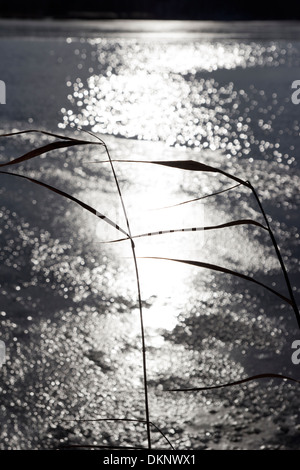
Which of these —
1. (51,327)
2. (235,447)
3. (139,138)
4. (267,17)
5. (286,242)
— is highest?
(267,17)

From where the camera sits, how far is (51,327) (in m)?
3.38

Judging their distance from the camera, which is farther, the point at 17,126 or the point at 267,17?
the point at 267,17

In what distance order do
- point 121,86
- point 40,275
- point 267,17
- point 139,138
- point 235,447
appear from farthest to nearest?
point 267,17, point 121,86, point 139,138, point 40,275, point 235,447

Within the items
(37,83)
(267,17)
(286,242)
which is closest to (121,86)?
(37,83)

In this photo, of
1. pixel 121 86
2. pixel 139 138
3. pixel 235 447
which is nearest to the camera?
pixel 235 447

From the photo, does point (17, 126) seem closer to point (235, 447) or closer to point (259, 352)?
point (259, 352)

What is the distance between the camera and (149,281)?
153 inches

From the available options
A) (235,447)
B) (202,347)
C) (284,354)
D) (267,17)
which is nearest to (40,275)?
(202,347)

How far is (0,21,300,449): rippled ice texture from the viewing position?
272 centimetres

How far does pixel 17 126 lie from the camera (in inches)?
270

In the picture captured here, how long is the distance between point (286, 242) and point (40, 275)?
4.57ft

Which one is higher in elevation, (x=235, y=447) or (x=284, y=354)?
(x=284, y=354)

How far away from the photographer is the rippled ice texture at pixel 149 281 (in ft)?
8.93

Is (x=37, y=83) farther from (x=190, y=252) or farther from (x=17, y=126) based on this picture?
(x=190, y=252)
